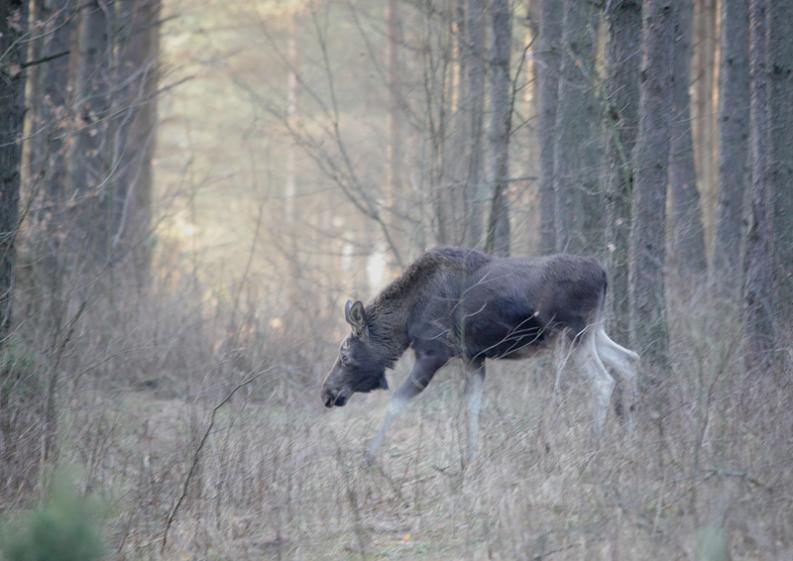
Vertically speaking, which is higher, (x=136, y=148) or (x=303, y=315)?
(x=136, y=148)

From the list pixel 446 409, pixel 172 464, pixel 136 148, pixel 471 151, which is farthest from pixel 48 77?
pixel 172 464

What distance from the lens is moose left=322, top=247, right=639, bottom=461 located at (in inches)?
405

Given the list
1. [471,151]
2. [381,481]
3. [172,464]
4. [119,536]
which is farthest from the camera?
[471,151]

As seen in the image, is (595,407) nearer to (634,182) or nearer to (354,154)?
(634,182)

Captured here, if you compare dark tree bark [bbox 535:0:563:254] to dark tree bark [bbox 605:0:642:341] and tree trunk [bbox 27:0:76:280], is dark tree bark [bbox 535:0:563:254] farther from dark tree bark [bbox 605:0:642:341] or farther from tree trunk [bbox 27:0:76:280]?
tree trunk [bbox 27:0:76:280]

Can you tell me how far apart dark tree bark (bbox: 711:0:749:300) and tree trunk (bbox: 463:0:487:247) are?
3741 mm

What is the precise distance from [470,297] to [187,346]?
5168mm

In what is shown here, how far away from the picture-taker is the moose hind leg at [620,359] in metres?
9.96

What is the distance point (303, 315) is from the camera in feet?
51.5

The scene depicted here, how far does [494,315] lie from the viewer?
1043cm

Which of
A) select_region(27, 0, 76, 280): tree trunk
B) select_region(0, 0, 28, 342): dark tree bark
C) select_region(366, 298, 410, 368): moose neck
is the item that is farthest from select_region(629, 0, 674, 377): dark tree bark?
select_region(27, 0, 76, 280): tree trunk

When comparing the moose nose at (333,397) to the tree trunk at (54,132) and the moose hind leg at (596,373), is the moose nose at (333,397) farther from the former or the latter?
the tree trunk at (54,132)

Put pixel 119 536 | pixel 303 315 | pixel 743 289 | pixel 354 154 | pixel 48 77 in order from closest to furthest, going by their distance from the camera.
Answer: pixel 119 536 → pixel 743 289 → pixel 303 315 → pixel 48 77 → pixel 354 154

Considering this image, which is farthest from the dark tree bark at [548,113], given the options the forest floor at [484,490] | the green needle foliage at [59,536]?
the green needle foliage at [59,536]
